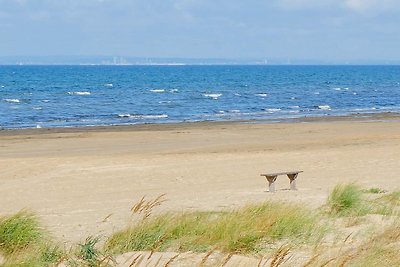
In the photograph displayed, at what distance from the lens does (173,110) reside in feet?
148

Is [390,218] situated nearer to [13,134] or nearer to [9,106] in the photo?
[13,134]

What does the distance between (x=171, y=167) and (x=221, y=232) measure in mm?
11047

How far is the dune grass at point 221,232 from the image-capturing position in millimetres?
7594

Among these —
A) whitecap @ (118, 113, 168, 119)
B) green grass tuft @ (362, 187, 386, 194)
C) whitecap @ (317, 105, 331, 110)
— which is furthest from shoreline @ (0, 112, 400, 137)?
green grass tuft @ (362, 187, 386, 194)

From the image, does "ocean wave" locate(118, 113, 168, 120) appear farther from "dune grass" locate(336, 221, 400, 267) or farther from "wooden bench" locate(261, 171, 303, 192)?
"dune grass" locate(336, 221, 400, 267)

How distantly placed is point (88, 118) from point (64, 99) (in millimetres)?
16290

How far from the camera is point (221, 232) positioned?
7898 millimetres

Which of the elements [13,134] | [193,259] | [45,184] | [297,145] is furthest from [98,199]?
[13,134]

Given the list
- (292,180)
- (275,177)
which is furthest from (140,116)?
(275,177)

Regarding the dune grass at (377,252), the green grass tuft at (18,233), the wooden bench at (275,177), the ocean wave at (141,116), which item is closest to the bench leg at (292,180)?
the wooden bench at (275,177)

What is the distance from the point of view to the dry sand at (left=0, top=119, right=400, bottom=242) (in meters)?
12.7

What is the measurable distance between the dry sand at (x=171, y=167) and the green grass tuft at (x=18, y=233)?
0.78 m

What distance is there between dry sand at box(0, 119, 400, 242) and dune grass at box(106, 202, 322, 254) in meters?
0.70

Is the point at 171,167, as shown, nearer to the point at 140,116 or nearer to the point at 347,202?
the point at 347,202
